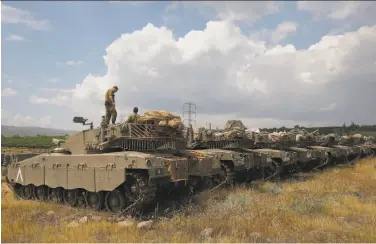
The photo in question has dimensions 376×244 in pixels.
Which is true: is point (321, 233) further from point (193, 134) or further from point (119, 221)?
point (193, 134)

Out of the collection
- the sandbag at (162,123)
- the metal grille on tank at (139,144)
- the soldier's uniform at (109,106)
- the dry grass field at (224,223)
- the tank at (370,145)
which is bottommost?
the dry grass field at (224,223)

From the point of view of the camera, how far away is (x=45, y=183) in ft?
41.5

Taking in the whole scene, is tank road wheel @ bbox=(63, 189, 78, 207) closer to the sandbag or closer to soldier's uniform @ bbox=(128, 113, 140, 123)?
soldier's uniform @ bbox=(128, 113, 140, 123)

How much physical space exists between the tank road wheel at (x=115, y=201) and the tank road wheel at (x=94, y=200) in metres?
0.24

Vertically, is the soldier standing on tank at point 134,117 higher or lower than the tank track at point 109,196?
higher

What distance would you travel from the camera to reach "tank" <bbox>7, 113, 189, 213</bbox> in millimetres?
10383

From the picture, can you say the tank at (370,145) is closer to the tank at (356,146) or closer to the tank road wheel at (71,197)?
the tank at (356,146)

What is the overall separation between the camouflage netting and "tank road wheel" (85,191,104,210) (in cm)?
237

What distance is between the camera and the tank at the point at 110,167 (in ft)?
34.1

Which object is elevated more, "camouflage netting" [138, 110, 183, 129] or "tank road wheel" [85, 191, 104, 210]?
"camouflage netting" [138, 110, 183, 129]

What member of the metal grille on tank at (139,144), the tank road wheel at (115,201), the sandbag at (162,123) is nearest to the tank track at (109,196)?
the tank road wheel at (115,201)

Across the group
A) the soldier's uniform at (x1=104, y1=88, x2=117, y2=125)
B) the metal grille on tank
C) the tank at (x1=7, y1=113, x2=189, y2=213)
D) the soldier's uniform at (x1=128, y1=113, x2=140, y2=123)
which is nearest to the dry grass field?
the tank at (x1=7, y1=113, x2=189, y2=213)

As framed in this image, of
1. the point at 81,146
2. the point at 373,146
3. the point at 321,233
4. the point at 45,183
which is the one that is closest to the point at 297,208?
the point at 321,233

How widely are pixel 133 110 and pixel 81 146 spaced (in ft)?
6.97
